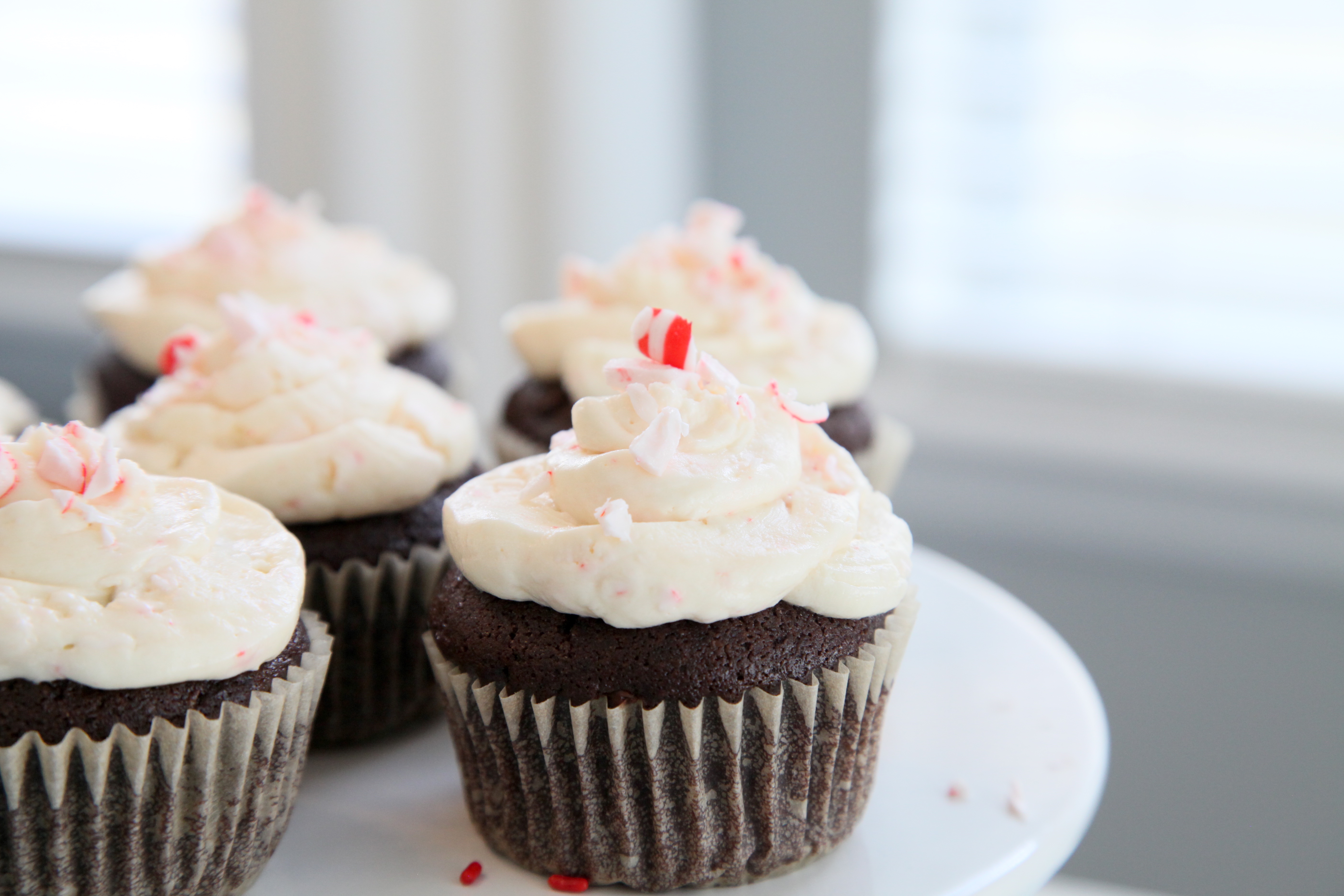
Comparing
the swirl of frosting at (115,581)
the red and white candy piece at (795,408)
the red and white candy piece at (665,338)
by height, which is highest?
the red and white candy piece at (665,338)

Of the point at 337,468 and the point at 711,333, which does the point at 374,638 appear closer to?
the point at 337,468

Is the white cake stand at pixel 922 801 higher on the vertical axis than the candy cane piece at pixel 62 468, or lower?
lower

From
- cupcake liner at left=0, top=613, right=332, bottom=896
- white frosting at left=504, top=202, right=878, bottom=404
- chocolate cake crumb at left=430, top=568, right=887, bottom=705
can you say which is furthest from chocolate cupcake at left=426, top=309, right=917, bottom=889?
white frosting at left=504, top=202, right=878, bottom=404

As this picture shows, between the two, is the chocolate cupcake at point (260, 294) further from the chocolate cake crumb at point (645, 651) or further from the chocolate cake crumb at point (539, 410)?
the chocolate cake crumb at point (645, 651)

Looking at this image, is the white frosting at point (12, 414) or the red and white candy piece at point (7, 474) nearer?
the red and white candy piece at point (7, 474)

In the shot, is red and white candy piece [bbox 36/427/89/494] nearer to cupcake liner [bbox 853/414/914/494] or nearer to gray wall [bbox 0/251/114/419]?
cupcake liner [bbox 853/414/914/494]

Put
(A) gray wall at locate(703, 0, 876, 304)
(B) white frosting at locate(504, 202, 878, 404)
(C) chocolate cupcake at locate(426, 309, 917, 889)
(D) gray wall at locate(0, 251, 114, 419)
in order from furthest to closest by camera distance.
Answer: (D) gray wall at locate(0, 251, 114, 419), (A) gray wall at locate(703, 0, 876, 304), (B) white frosting at locate(504, 202, 878, 404), (C) chocolate cupcake at locate(426, 309, 917, 889)

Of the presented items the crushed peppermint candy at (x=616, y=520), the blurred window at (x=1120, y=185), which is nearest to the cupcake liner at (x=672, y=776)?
the crushed peppermint candy at (x=616, y=520)
